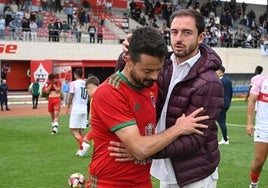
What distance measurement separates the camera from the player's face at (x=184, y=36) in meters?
3.82

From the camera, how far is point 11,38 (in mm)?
32156

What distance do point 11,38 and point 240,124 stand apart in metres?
Result: 18.6

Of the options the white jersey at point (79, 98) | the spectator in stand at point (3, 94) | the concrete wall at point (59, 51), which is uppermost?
the white jersey at point (79, 98)

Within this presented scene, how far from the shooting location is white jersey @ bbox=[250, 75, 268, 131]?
724cm

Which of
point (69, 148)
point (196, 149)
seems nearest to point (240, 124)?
point (69, 148)

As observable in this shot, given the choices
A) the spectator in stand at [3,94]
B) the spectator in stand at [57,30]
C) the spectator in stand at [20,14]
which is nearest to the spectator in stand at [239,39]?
the spectator in stand at [57,30]

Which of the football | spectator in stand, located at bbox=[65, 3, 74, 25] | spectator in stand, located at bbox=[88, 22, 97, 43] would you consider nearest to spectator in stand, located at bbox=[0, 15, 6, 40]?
spectator in stand, located at bbox=[65, 3, 74, 25]

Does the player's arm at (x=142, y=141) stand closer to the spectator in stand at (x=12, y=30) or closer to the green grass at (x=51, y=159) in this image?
the green grass at (x=51, y=159)

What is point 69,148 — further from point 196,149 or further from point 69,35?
point 69,35

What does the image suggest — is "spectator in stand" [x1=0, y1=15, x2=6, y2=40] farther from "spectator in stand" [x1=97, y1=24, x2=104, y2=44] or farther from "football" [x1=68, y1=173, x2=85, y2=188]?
"football" [x1=68, y1=173, x2=85, y2=188]

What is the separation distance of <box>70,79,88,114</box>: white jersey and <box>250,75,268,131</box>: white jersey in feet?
21.0

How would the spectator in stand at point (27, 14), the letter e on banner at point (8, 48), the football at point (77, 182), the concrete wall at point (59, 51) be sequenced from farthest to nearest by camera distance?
the spectator in stand at point (27, 14)
the concrete wall at point (59, 51)
the letter e on banner at point (8, 48)
the football at point (77, 182)

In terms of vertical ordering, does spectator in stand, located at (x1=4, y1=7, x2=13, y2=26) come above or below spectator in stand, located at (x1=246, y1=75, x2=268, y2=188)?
below

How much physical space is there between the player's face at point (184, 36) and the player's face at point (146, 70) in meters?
0.60
